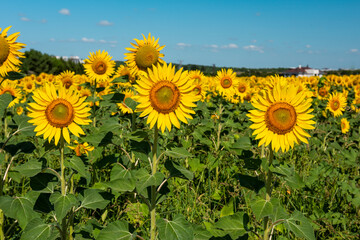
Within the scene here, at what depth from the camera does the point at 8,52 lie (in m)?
3.02

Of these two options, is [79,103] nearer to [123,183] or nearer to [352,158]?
[123,183]

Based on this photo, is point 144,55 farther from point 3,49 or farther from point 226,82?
point 226,82

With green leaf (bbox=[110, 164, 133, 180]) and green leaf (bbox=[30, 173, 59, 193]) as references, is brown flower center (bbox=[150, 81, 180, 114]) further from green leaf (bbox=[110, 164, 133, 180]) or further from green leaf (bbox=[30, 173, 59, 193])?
green leaf (bbox=[30, 173, 59, 193])

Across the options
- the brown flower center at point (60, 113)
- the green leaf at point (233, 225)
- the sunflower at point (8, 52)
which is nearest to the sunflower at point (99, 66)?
the sunflower at point (8, 52)

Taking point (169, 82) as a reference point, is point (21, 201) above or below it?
below

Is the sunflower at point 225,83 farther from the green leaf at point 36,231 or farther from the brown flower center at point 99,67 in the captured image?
the green leaf at point 36,231

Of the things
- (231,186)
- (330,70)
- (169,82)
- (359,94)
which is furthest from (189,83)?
(330,70)

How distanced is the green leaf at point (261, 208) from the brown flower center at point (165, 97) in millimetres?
965

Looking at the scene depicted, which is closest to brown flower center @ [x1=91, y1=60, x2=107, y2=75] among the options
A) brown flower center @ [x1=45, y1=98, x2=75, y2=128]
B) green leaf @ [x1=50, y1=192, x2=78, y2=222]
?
brown flower center @ [x1=45, y1=98, x2=75, y2=128]

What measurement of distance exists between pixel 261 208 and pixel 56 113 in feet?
5.79

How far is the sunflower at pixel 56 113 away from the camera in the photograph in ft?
8.55

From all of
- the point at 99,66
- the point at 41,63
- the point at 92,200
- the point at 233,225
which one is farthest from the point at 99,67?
the point at 41,63

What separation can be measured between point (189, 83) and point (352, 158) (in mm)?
3177

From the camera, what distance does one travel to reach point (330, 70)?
3600 centimetres
